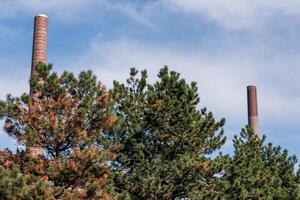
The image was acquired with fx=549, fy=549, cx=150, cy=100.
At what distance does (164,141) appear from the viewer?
2056 centimetres

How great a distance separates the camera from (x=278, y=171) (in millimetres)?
29047

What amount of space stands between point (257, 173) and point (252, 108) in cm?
1583

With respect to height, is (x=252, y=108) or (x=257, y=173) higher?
(x=252, y=108)

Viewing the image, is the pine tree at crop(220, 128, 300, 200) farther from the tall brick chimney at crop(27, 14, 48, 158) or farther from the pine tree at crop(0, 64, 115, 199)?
the tall brick chimney at crop(27, 14, 48, 158)

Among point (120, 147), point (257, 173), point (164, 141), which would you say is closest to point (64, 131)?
point (120, 147)

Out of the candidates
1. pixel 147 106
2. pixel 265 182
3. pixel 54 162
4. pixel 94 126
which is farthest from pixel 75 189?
pixel 265 182

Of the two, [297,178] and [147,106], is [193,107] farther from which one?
[297,178]

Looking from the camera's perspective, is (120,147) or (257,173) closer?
(120,147)

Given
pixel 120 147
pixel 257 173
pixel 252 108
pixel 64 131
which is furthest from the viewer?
pixel 252 108

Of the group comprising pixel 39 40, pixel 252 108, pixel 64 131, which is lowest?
pixel 64 131

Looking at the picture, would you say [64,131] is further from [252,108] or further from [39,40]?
[252,108]

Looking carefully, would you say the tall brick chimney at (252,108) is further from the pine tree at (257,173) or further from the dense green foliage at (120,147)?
the dense green foliage at (120,147)

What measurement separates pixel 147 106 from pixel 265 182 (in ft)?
23.8

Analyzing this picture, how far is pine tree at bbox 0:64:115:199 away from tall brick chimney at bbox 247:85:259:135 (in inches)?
925
